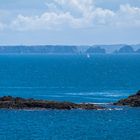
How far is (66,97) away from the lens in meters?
125

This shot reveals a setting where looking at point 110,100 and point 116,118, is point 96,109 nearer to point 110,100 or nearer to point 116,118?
point 116,118

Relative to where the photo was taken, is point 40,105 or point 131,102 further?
point 131,102

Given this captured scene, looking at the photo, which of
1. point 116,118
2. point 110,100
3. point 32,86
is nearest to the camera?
point 116,118

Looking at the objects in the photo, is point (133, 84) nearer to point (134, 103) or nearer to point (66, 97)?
point (66, 97)

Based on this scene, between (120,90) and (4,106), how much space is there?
49.6 meters

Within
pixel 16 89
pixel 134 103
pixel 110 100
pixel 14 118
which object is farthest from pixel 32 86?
pixel 14 118

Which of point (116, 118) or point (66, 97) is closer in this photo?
point (116, 118)

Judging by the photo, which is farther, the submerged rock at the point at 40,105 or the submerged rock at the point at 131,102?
the submerged rock at the point at 131,102

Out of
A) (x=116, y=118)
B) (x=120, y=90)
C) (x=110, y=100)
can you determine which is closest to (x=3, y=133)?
(x=116, y=118)

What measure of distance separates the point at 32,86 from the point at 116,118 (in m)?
70.5

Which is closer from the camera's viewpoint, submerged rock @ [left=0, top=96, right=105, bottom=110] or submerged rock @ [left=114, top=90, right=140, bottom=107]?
submerged rock @ [left=0, top=96, right=105, bottom=110]

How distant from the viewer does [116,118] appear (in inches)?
3642

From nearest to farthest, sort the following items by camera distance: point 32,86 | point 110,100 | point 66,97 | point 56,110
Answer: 1. point 56,110
2. point 110,100
3. point 66,97
4. point 32,86

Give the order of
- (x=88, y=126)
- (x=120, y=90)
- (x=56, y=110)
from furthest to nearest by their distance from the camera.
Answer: (x=120, y=90), (x=56, y=110), (x=88, y=126)
